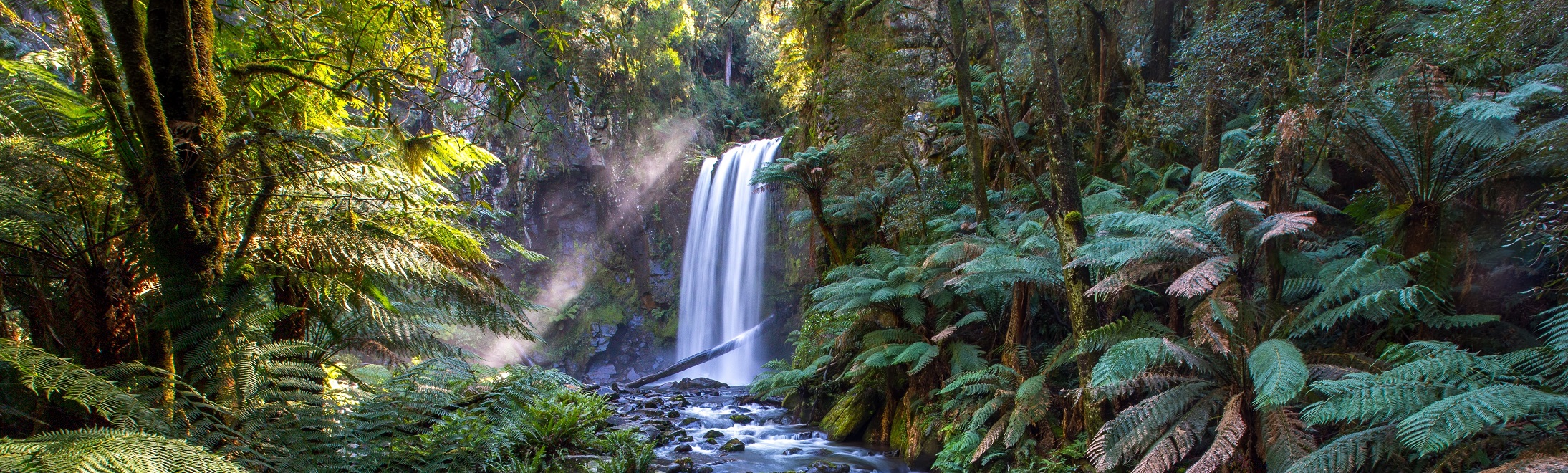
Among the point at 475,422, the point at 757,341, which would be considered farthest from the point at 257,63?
the point at 757,341

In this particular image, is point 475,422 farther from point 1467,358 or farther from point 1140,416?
point 1467,358

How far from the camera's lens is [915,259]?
7.28m

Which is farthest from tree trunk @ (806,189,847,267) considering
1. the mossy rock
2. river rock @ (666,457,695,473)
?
river rock @ (666,457,695,473)

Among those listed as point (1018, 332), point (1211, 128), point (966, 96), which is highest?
point (966, 96)

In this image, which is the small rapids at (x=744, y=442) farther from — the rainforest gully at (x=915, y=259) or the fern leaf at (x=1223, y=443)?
the fern leaf at (x=1223, y=443)

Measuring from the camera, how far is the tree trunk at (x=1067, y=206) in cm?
460

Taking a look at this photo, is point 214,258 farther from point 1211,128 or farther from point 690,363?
point 690,363

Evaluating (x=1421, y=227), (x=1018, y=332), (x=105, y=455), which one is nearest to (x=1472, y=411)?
(x=1421, y=227)

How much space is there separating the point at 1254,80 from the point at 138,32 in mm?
7703

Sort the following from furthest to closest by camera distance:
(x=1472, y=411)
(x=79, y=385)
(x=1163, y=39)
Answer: (x=1163, y=39) < (x=1472, y=411) < (x=79, y=385)

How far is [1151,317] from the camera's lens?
457cm

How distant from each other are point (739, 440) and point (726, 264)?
34.3ft

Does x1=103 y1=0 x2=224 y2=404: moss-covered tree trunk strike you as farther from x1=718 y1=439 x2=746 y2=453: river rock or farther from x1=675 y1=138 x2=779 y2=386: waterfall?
x1=675 y1=138 x2=779 y2=386: waterfall

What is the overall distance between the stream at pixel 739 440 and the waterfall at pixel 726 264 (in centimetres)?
550
